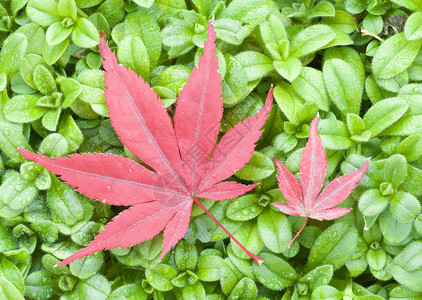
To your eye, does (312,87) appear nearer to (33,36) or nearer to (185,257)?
(185,257)

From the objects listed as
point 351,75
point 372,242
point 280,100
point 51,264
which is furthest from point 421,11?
point 51,264

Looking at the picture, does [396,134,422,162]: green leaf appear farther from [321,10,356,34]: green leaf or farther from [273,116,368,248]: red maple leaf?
[321,10,356,34]: green leaf

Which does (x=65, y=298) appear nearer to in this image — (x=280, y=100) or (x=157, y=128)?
(x=157, y=128)

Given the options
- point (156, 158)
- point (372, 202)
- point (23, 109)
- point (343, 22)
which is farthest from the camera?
point (343, 22)

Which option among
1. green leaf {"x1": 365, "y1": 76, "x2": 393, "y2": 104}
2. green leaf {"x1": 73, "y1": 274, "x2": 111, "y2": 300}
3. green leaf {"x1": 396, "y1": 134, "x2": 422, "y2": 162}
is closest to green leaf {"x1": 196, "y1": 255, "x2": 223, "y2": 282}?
green leaf {"x1": 73, "y1": 274, "x2": 111, "y2": 300}

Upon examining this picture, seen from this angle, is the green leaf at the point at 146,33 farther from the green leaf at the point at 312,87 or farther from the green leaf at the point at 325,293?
the green leaf at the point at 325,293

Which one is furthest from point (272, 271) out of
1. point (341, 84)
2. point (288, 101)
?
point (341, 84)

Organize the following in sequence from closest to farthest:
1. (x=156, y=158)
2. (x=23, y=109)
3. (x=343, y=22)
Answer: (x=156, y=158) < (x=23, y=109) < (x=343, y=22)

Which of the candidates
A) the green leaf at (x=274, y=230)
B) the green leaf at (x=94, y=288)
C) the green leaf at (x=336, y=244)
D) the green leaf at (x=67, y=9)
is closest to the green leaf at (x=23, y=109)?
the green leaf at (x=67, y=9)
